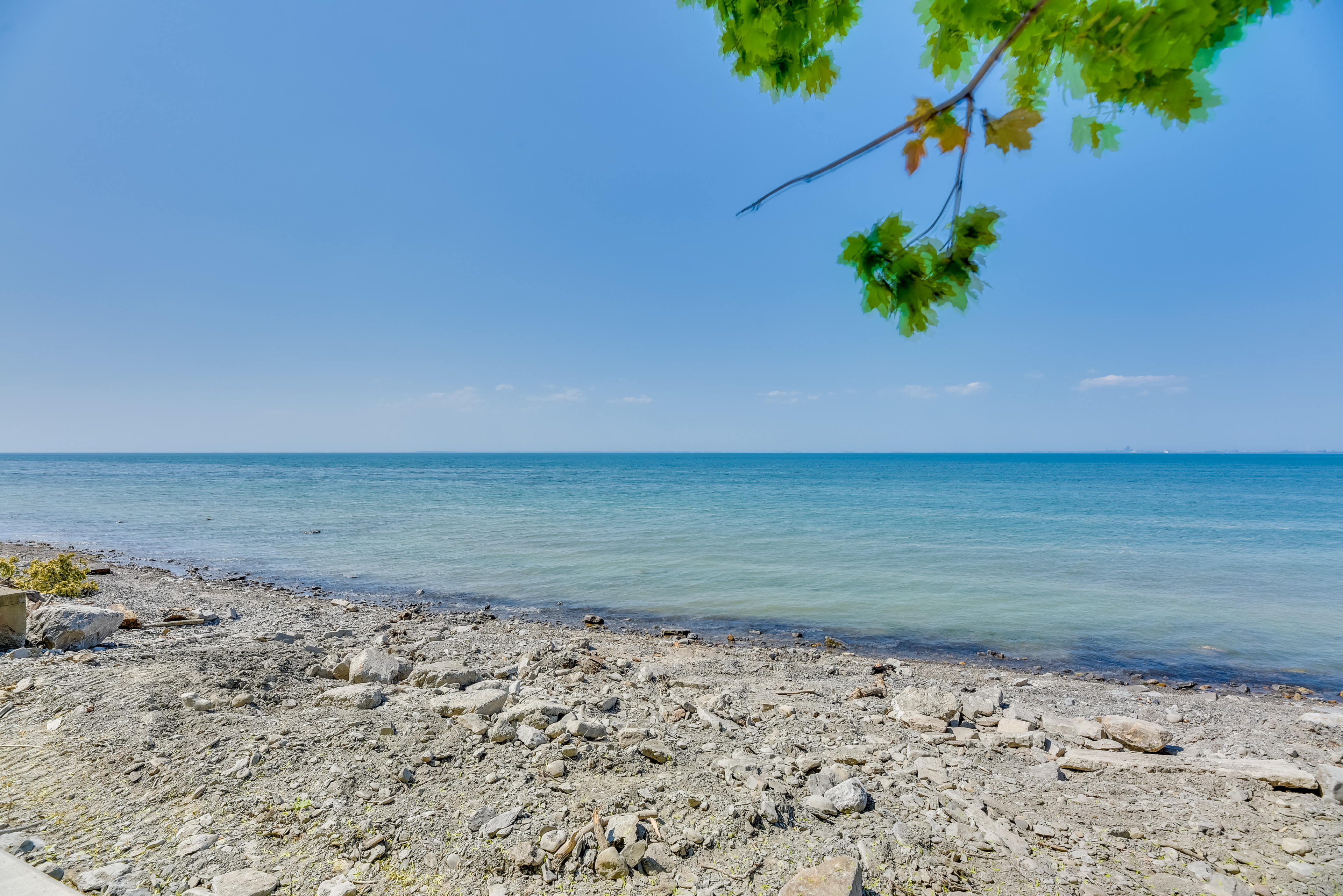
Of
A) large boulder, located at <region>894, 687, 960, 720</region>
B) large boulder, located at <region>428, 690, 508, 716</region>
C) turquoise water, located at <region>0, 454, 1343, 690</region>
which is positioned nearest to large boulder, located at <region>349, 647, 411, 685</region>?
large boulder, located at <region>428, 690, 508, 716</region>

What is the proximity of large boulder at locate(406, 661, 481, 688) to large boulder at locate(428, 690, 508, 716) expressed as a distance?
0.72 metres

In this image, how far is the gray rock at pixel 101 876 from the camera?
278cm

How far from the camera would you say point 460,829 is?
3.36 metres

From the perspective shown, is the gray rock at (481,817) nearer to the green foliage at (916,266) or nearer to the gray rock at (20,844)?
the gray rock at (20,844)

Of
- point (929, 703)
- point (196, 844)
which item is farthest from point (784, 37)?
point (929, 703)

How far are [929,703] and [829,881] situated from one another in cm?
412

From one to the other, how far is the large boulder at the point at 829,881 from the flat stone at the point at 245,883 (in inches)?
100

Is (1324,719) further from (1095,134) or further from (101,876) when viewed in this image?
(101,876)

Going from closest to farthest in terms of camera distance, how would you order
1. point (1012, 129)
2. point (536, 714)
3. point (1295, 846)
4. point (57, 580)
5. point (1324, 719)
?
point (1012, 129) → point (1295, 846) → point (536, 714) → point (1324, 719) → point (57, 580)

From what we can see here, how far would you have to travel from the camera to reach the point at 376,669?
6.05 m

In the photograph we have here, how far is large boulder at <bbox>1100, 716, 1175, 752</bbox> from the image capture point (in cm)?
555

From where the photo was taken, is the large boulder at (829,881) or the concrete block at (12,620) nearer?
the large boulder at (829,881)

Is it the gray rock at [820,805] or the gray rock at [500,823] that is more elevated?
the gray rock at [500,823]

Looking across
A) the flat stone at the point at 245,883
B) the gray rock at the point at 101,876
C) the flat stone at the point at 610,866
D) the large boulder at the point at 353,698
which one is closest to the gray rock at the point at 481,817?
the flat stone at the point at 610,866
